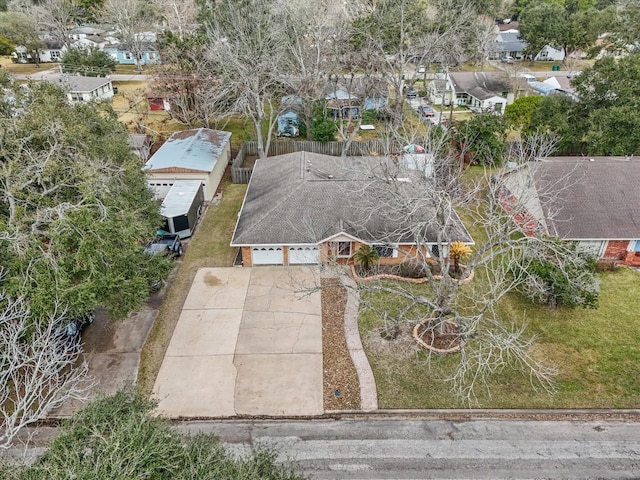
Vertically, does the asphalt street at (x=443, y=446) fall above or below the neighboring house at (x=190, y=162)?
below

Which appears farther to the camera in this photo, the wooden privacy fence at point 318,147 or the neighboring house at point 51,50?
the neighboring house at point 51,50

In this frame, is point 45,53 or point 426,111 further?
point 45,53

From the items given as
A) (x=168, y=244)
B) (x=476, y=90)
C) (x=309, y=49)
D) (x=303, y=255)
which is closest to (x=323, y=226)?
(x=303, y=255)

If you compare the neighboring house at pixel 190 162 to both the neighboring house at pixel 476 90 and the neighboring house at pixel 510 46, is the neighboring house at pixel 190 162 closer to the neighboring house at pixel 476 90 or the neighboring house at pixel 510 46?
the neighboring house at pixel 476 90

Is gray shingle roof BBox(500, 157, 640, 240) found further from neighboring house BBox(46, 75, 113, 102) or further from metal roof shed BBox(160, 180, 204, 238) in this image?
neighboring house BBox(46, 75, 113, 102)

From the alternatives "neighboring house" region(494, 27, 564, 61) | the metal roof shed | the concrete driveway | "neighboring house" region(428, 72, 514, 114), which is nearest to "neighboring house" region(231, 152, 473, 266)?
the concrete driveway

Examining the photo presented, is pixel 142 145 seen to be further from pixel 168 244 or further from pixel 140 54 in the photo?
pixel 140 54

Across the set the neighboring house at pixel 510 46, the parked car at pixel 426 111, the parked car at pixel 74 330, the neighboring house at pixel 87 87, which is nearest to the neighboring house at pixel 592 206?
the parked car at pixel 74 330

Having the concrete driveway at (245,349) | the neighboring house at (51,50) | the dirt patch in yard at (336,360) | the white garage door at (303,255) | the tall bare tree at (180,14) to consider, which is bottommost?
the dirt patch in yard at (336,360)
